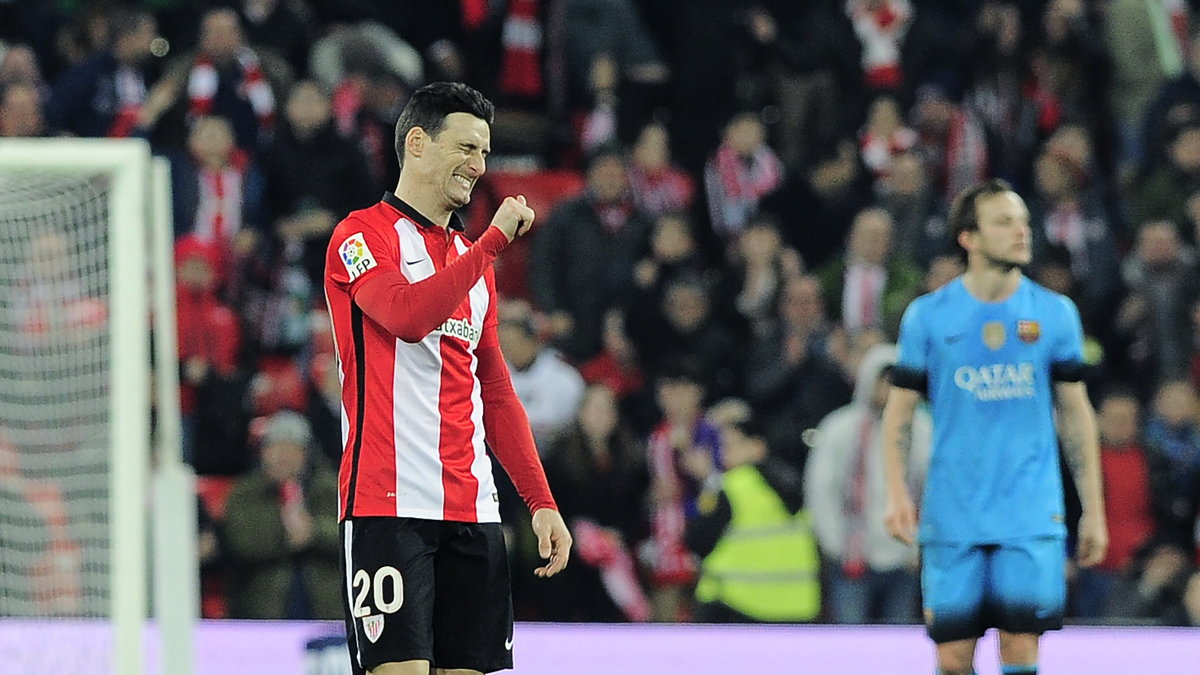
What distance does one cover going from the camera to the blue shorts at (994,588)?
235 inches

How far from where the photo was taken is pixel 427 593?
4.42 metres

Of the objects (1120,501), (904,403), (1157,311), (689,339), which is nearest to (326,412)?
(689,339)

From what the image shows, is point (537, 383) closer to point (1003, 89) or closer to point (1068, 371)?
point (1003, 89)

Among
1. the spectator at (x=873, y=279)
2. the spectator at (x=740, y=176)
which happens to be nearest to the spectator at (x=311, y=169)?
the spectator at (x=740, y=176)

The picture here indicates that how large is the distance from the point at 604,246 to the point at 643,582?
2.10 meters

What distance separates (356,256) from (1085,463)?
2.76m

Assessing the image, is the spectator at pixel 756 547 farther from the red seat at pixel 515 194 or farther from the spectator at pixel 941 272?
the red seat at pixel 515 194

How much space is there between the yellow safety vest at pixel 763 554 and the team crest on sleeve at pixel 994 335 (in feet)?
11.7

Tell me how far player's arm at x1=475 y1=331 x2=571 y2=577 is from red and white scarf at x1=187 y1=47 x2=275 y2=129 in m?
7.06

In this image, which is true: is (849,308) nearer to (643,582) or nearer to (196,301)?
(643,582)

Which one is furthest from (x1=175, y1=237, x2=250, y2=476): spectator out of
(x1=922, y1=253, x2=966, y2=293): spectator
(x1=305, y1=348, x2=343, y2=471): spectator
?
(x1=922, y1=253, x2=966, y2=293): spectator

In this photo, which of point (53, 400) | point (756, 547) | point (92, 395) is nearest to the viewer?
point (53, 400)

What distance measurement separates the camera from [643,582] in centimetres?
A: 994

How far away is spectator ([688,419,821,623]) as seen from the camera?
956 centimetres
